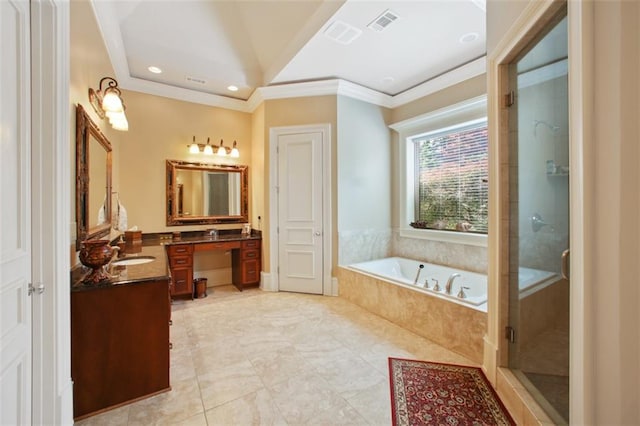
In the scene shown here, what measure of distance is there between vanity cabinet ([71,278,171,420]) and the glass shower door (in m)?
2.31

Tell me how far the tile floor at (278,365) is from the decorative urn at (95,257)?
2.66ft

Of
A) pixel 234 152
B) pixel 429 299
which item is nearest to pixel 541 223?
pixel 429 299

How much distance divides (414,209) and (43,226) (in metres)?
3.94

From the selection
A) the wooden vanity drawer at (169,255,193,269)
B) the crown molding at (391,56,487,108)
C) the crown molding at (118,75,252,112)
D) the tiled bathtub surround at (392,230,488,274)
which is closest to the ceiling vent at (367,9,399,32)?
the crown molding at (391,56,487,108)

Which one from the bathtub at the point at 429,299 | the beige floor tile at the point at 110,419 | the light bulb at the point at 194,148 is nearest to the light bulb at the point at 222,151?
the light bulb at the point at 194,148

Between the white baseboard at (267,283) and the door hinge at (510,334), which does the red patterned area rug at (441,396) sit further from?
the white baseboard at (267,283)

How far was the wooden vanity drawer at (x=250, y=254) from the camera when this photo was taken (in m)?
4.06

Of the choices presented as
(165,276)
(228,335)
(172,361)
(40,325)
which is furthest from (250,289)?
(40,325)

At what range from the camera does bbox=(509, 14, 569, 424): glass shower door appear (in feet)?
4.72

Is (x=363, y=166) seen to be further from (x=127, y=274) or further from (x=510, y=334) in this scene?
(x=127, y=274)

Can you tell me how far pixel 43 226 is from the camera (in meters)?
1.29

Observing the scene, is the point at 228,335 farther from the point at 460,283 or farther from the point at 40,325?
the point at 460,283
